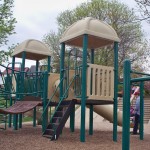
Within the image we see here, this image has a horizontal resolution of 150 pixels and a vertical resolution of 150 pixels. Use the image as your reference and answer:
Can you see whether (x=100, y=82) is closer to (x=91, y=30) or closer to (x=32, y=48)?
(x=91, y=30)

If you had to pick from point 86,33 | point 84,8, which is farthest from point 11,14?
point 86,33

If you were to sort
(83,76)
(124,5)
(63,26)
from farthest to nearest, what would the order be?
(63,26)
(124,5)
(83,76)

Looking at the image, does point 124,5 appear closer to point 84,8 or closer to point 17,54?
point 84,8

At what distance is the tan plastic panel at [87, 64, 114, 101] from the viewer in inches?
309

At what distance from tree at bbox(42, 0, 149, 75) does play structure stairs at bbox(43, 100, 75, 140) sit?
1922 centimetres

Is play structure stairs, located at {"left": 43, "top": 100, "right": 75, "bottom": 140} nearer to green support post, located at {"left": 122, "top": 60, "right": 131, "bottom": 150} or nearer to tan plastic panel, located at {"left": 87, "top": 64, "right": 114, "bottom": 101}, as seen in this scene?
tan plastic panel, located at {"left": 87, "top": 64, "right": 114, "bottom": 101}

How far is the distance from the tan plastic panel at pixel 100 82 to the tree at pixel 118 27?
18.7 m

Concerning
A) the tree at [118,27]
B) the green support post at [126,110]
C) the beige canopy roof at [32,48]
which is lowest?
the green support post at [126,110]

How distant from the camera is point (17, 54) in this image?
11914mm

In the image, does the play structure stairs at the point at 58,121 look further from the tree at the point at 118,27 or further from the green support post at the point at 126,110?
the tree at the point at 118,27

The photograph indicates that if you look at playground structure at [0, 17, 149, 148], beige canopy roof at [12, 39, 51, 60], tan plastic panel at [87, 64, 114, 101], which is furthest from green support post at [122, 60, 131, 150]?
beige canopy roof at [12, 39, 51, 60]

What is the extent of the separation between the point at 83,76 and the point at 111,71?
106 centimetres

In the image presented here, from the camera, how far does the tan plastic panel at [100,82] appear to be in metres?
7.85

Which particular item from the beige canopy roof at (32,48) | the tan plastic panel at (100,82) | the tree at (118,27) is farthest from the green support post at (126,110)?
the tree at (118,27)
